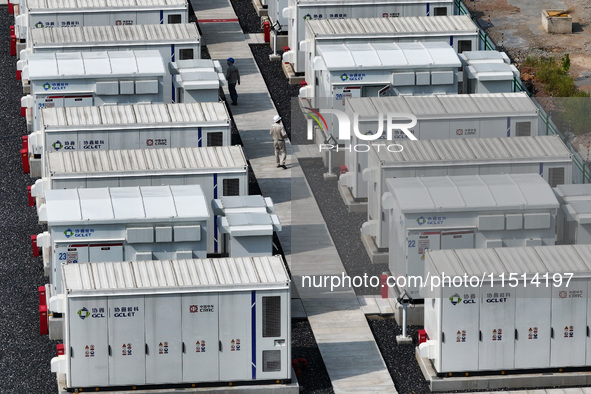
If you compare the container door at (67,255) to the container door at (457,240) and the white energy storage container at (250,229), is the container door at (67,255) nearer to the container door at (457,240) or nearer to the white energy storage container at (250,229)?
the white energy storage container at (250,229)

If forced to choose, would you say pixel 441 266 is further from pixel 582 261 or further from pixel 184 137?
pixel 184 137

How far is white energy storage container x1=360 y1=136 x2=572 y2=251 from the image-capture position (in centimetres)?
4109

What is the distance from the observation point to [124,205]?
38531 mm

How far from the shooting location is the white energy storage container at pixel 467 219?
3794 centimetres

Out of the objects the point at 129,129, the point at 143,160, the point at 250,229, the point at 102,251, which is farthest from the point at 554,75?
the point at 102,251

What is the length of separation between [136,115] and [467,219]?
11.3 meters

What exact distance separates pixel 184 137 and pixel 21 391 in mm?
10769

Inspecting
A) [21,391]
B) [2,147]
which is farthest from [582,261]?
[2,147]

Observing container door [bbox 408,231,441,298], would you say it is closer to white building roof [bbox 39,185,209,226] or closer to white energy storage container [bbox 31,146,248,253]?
white building roof [bbox 39,185,209,226]

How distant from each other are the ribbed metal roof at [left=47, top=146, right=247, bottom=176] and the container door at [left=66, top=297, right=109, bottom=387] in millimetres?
7447

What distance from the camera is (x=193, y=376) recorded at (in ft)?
116

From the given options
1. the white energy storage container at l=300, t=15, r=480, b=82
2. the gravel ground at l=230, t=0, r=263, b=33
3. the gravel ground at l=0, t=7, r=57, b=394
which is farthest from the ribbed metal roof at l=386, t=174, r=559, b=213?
the gravel ground at l=230, t=0, r=263, b=33

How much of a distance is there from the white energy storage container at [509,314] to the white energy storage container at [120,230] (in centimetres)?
575

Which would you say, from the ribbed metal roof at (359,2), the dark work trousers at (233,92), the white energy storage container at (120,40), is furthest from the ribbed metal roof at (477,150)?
the ribbed metal roof at (359,2)
